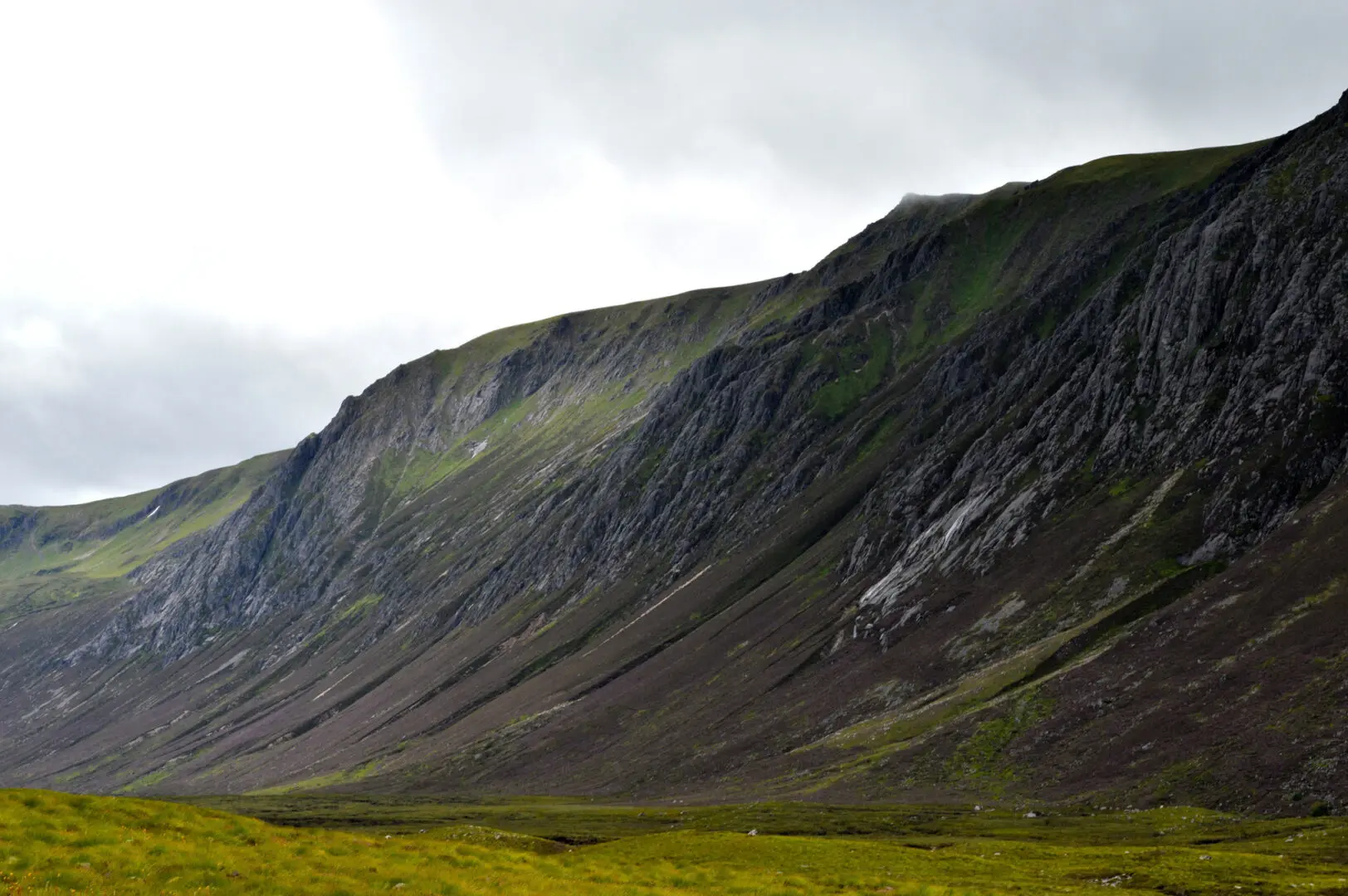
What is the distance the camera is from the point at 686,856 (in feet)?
169

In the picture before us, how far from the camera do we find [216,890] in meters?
22.4

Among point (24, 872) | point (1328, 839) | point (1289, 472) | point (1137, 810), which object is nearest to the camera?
point (24, 872)

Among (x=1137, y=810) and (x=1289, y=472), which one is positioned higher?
(x=1289, y=472)

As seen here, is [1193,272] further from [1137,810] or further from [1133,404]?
[1137,810]

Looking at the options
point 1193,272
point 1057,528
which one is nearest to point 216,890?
point 1057,528

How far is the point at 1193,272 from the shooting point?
562ft

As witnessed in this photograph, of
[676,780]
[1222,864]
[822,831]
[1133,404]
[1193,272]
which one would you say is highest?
[1193,272]

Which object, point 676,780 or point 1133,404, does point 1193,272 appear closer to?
point 1133,404

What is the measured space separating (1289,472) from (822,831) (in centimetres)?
9293

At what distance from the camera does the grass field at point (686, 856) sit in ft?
78.9

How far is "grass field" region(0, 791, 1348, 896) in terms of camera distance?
2406 centimetres

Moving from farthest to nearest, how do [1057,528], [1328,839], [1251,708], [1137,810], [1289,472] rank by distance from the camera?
[1057,528], [1289,472], [1251,708], [1137,810], [1328,839]

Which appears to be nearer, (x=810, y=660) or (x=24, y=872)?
(x=24, y=872)

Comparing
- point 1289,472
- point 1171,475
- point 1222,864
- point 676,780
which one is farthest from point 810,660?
point 1222,864
